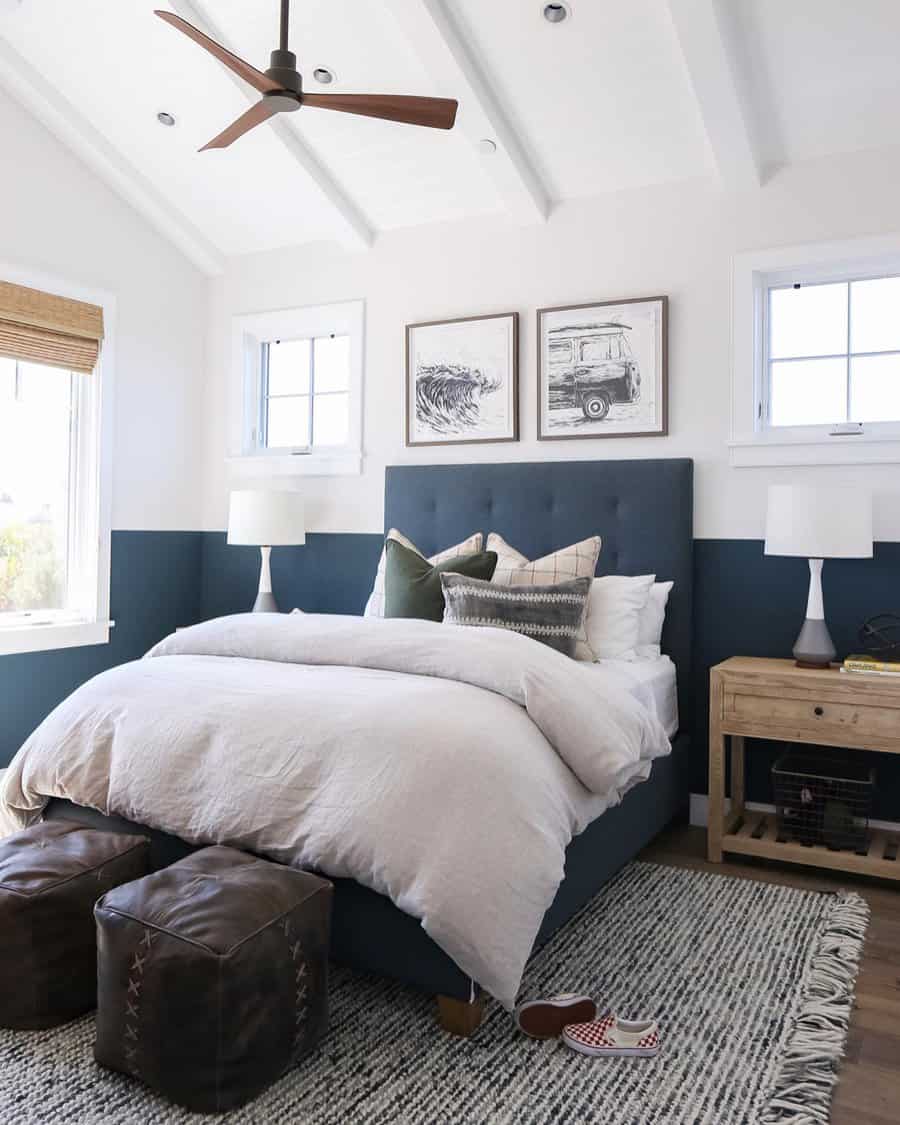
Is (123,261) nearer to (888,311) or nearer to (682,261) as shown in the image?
(682,261)

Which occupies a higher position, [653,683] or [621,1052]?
[653,683]

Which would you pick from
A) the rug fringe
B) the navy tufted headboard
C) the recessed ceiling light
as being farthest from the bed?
the recessed ceiling light

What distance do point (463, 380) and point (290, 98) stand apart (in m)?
1.81

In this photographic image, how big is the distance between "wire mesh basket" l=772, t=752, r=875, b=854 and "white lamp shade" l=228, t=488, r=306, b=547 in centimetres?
250

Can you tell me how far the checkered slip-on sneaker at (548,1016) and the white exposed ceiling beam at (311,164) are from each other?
3528mm

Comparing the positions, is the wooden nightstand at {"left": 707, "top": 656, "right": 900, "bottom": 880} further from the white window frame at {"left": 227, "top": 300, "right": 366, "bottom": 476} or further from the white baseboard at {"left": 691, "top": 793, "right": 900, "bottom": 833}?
the white window frame at {"left": 227, "top": 300, "right": 366, "bottom": 476}

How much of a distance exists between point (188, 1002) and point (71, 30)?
387 centimetres

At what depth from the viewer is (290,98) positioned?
9.19ft

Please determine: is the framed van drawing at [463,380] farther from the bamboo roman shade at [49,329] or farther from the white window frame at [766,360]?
the bamboo roman shade at [49,329]

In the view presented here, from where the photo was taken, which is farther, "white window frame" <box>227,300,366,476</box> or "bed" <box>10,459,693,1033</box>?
"white window frame" <box>227,300,366,476</box>

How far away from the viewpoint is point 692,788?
3850mm

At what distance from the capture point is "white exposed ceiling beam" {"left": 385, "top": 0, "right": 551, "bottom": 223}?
3.33 meters

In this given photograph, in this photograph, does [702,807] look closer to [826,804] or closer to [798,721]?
[826,804]

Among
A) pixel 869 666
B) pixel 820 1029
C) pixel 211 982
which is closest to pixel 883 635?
pixel 869 666
